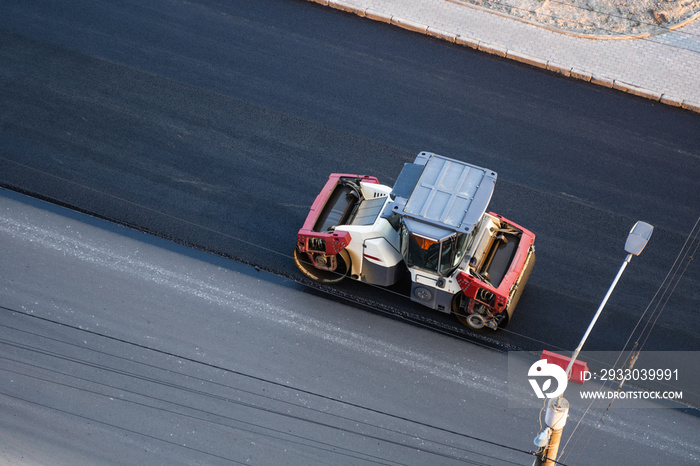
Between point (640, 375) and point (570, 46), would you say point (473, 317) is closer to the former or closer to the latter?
point (640, 375)

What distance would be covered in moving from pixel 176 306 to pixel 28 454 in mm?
3339

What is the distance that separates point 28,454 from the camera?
1137cm

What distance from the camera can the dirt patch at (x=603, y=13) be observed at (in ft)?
57.6

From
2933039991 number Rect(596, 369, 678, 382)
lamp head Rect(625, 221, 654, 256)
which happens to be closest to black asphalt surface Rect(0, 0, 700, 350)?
2933039991 number Rect(596, 369, 678, 382)

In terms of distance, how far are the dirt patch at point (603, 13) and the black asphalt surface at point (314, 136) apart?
1780mm

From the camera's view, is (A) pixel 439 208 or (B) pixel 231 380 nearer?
(A) pixel 439 208

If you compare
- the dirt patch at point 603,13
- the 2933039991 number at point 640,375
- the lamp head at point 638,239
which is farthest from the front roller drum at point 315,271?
the dirt patch at point 603,13

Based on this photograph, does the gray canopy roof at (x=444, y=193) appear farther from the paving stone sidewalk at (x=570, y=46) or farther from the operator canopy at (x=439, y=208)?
the paving stone sidewalk at (x=570, y=46)

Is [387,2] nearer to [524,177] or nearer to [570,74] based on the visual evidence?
[570,74]

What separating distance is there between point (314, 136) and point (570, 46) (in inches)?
267

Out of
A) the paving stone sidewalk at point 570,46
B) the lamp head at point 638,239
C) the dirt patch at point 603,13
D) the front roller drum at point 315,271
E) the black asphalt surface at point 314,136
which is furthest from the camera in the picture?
the dirt patch at point 603,13

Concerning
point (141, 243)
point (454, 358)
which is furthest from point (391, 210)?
point (141, 243)

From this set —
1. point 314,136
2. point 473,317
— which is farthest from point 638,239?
point 314,136

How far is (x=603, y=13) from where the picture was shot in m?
17.9
